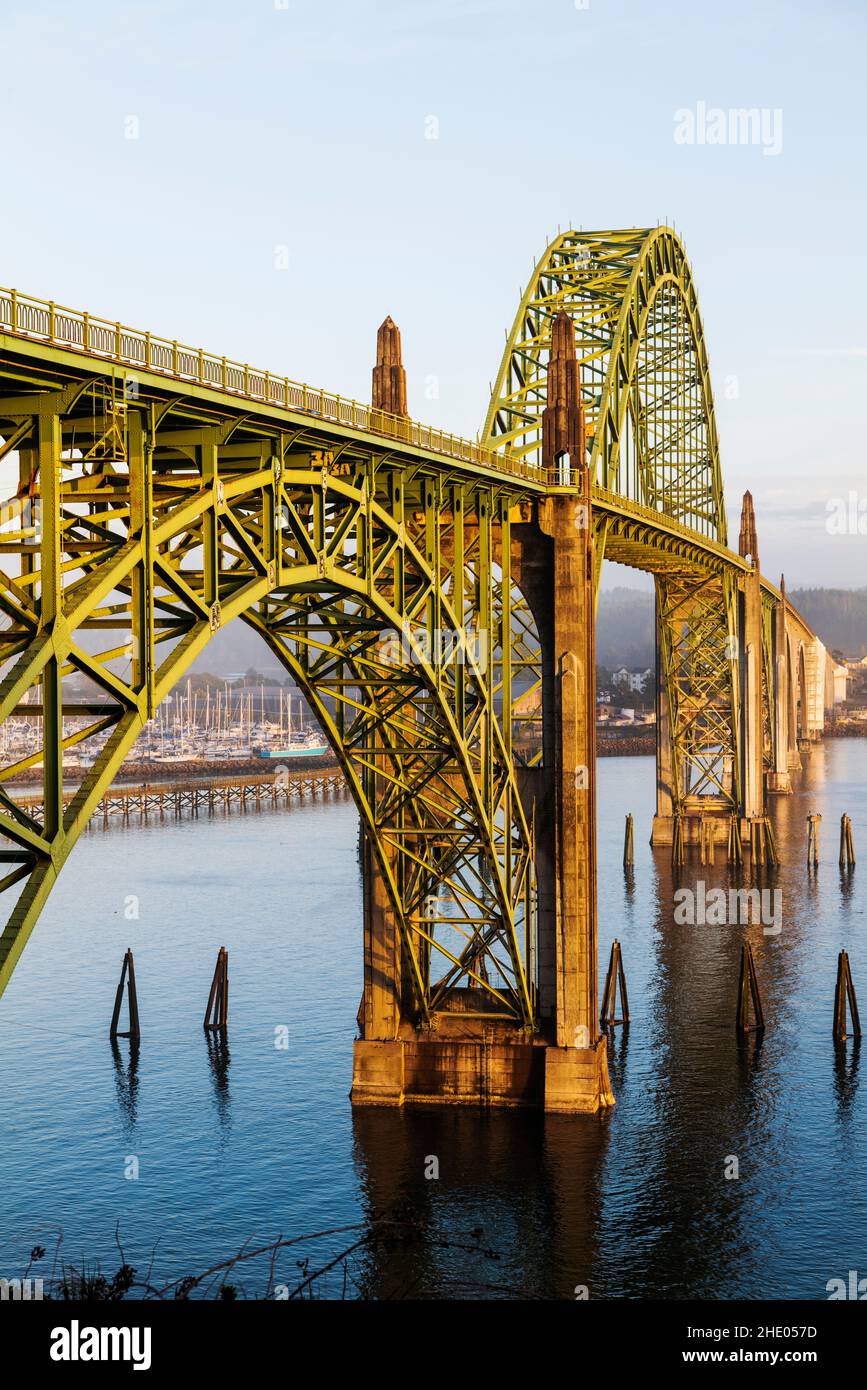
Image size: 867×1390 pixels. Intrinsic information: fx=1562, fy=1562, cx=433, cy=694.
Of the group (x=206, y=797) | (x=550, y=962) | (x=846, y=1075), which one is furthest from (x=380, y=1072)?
(x=206, y=797)

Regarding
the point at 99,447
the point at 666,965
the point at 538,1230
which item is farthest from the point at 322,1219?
the point at 666,965

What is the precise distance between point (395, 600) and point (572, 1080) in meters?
16.4

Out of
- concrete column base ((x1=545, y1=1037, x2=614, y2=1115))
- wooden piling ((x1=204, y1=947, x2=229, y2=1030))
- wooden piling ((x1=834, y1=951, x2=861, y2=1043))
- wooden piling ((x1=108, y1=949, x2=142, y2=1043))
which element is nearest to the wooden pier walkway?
wooden piling ((x1=108, y1=949, x2=142, y2=1043))

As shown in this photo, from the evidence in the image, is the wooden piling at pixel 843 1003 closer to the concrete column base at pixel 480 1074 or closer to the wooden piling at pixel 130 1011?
the concrete column base at pixel 480 1074

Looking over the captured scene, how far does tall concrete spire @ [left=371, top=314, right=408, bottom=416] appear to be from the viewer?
1977 inches

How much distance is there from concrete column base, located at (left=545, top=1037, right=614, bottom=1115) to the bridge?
69mm

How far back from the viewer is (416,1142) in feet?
153

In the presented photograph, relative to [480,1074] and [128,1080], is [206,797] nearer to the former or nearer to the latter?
[128,1080]

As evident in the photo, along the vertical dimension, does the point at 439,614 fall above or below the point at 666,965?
above

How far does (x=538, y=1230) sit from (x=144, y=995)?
33.9 meters

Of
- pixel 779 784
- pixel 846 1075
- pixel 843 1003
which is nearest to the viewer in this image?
pixel 846 1075

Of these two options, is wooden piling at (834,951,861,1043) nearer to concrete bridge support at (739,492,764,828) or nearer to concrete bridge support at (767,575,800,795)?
concrete bridge support at (739,492,764,828)

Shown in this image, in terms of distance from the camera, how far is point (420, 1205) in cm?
4291
